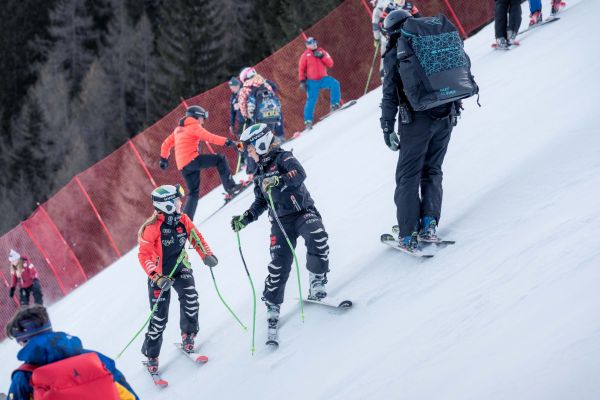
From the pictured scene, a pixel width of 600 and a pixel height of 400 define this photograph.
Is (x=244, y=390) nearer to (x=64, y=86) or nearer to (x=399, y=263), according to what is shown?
(x=399, y=263)

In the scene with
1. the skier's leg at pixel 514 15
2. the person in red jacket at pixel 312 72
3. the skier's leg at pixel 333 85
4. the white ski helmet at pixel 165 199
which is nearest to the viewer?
the white ski helmet at pixel 165 199

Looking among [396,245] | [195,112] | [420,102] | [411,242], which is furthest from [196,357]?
[195,112]

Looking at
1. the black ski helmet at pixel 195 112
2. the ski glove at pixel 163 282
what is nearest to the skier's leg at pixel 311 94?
the black ski helmet at pixel 195 112

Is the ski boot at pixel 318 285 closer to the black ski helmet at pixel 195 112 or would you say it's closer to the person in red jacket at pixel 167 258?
the person in red jacket at pixel 167 258

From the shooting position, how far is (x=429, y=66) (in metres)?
5.18

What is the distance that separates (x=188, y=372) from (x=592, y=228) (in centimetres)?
396

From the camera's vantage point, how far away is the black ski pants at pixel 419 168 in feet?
17.7

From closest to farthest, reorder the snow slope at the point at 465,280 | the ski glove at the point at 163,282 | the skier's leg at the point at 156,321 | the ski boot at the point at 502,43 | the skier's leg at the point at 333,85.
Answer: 1. the snow slope at the point at 465,280
2. the ski glove at the point at 163,282
3. the skier's leg at the point at 156,321
4. the ski boot at the point at 502,43
5. the skier's leg at the point at 333,85

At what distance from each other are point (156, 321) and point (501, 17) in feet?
21.9

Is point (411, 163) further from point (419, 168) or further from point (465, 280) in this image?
point (465, 280)

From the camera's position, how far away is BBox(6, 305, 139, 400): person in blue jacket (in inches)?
139

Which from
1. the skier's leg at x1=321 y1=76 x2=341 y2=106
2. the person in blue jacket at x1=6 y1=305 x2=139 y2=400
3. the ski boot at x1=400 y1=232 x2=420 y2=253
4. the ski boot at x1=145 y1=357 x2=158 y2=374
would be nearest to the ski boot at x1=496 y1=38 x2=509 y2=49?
the skier's leg at x1=321 y1=76 x2=341 y2=106

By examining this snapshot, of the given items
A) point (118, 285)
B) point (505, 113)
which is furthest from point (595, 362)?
point (118, 285)

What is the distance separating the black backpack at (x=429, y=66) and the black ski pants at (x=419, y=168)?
232 mm
